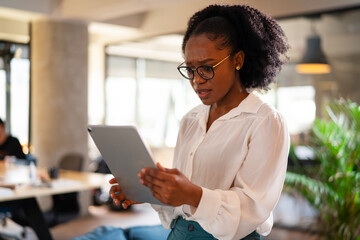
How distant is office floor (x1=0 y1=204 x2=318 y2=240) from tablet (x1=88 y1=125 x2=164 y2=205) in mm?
4280

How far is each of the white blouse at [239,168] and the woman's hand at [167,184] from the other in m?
0.07

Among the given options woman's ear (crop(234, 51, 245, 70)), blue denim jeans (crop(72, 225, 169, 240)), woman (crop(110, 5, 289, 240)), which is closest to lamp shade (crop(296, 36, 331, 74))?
blue denim jeans (crop(72, 225, 169, 240))

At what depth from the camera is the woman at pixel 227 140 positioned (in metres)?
1.27

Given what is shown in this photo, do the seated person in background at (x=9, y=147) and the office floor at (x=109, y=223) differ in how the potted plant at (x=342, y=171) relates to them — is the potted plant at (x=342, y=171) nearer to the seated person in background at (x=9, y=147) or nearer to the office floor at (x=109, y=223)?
the office floor at (x=109, y=223)

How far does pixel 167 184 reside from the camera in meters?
1.17

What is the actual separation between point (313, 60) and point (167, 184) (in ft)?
15.9

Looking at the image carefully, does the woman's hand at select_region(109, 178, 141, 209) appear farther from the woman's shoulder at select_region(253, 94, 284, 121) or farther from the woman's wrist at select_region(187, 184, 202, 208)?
the woman's shoulder at select_region(253, 94, 284, 121)

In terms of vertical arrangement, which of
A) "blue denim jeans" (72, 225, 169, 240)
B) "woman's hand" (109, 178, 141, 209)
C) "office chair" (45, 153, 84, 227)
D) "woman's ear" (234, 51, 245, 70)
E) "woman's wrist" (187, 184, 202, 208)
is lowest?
"office chair" (45, 153, 84, 227)

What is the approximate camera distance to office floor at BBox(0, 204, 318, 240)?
18.9ft

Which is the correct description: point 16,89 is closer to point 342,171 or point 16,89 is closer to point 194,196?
point 342,171

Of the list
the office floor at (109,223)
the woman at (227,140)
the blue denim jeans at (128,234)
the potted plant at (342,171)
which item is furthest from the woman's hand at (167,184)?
the office floor at (109,223)

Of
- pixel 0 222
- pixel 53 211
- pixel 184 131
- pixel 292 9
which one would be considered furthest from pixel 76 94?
pixel 184 131

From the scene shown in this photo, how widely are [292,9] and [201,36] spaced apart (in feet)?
15.3

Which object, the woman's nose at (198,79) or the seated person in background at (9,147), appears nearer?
the woman's nose at (198,79)
